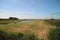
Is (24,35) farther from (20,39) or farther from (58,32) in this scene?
(58,32)

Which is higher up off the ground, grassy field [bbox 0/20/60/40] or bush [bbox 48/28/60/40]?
grassy field [bbox 0/20/60/40]

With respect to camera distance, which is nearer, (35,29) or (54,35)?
(54,35)

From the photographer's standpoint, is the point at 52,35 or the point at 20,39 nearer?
the point at 20,39

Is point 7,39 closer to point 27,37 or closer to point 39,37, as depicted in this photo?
point 27,37

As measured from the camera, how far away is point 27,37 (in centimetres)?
783

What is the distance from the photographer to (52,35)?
8.26 metres

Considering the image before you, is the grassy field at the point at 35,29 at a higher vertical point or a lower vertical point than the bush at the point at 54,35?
higher

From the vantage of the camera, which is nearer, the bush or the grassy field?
the bush

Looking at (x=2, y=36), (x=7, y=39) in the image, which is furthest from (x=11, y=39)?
(x=2, y=36)

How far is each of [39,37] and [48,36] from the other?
0.80 meters

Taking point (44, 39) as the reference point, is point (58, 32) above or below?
above

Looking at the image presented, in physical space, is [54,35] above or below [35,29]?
below

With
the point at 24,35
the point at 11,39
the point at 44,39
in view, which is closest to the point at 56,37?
the point at 44,39

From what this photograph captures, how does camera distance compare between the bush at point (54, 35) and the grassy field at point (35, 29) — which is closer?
the bush at point (54, 35)
